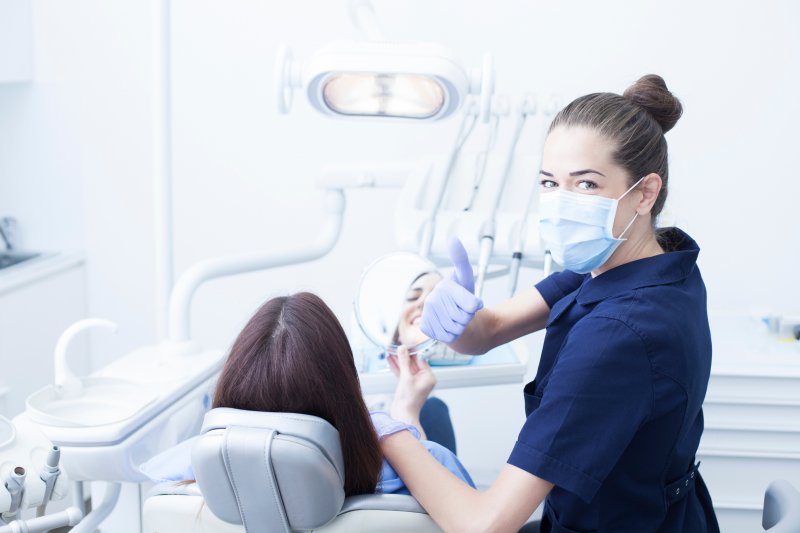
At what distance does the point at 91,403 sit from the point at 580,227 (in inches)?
36.9

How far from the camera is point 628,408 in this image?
1100 mm

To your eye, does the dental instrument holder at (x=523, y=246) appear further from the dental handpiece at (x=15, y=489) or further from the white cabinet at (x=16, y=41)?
the white cabinet at (x=16, y=41)

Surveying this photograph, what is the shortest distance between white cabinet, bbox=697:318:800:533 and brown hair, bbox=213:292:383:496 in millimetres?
1268

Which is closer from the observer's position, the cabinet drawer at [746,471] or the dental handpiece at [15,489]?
the dental handpiece at [15,489]

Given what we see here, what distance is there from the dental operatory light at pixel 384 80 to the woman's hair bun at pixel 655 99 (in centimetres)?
26

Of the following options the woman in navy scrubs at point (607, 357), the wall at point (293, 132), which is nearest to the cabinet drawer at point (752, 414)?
the wall at point (293, 132)

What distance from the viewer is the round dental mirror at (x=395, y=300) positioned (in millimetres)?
1558

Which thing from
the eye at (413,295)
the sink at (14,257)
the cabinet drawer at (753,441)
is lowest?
the cabinet drawer at (753,441)

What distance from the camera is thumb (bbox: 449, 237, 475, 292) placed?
1.31 m

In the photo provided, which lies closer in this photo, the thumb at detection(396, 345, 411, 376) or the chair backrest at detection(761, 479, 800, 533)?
the chair backrest at detection(761, 479, 800, 533)

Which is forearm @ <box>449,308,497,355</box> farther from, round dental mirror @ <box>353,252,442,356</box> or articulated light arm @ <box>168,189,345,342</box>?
articulated light arm @ <box>168,189,345,342</box>

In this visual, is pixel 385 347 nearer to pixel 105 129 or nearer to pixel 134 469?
pixel 134 469

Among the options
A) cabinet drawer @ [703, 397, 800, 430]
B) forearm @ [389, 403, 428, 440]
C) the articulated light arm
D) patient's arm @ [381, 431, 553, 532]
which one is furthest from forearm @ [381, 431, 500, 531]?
cabinet drawer @ [703, 397, 800, 430]

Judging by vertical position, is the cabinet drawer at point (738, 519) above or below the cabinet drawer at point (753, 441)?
below
